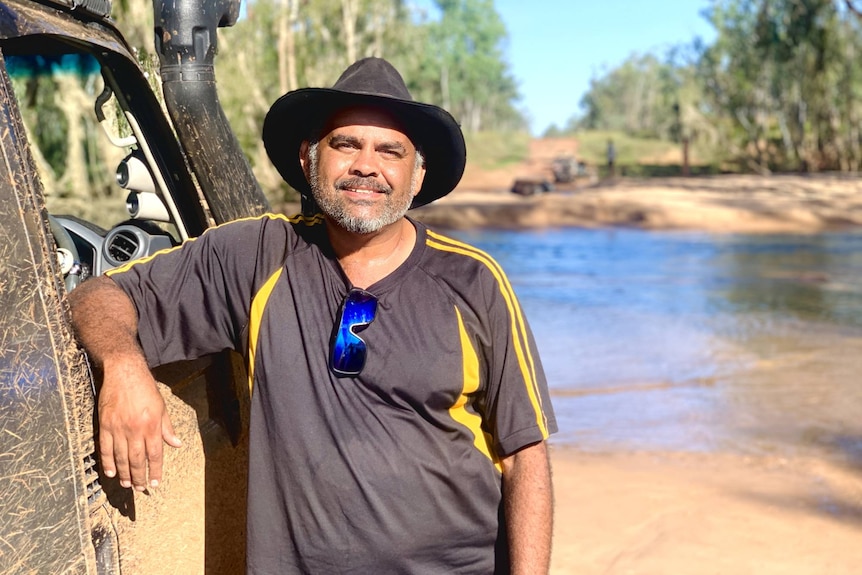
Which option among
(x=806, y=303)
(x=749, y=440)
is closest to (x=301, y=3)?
(x=806, y=303)

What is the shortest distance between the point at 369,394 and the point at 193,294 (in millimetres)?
478

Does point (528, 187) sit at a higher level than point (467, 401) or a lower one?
lower

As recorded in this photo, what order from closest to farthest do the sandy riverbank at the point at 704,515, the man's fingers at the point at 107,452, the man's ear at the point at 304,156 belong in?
the man's fingers at the point at 107,452, the man's ear at the point at 304,156, the sandy riverbank at the point at 704,515

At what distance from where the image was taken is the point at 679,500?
5062mm

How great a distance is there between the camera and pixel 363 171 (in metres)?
2.24

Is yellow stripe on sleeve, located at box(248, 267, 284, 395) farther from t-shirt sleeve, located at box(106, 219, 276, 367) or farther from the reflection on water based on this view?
the reflection on water

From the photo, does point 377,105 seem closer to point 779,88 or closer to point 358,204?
point 358,204

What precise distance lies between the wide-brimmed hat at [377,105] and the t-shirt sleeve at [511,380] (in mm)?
417

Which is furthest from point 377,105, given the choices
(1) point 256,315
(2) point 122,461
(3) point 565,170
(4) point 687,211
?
(3) point 565,170

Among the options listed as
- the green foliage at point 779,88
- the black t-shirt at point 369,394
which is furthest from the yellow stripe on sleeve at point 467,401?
the green foliage at point 779,88

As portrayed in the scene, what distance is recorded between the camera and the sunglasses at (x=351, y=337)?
2.04m

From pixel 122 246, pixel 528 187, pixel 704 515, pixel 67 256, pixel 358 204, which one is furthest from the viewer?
pixel 528 187

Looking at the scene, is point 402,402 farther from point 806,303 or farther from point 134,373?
point 806,303

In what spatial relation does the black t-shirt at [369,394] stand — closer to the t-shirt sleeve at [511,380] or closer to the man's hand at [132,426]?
the t-shirt sleeve at [511,380]
